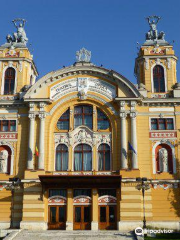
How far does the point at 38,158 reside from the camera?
35625 millimetres

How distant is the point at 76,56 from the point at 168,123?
38.6 feet

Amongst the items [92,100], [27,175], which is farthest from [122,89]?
[27,175]

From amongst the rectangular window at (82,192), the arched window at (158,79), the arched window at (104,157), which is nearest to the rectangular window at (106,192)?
the rectangular window at (82,192)

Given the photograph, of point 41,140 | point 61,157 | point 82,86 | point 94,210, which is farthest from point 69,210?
point 82,86

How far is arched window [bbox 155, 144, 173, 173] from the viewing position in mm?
35750

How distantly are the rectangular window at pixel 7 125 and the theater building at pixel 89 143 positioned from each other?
3.9 inches

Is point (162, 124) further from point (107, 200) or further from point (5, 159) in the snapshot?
point (5, 159)

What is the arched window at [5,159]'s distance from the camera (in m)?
36.2

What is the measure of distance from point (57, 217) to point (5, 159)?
748 centimetres

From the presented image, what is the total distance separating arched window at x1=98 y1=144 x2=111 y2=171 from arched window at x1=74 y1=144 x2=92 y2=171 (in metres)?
0.95

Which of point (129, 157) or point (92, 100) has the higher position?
point (92, 100)

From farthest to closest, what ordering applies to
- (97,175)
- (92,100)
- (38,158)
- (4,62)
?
(4,62) < (92,100) < (38,158) < (97,175)

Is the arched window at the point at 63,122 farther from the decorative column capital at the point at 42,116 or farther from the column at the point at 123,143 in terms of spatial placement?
the column at the point at 123,143

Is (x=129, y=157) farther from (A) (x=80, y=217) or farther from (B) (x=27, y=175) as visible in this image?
(B) (x=27, y=175)
